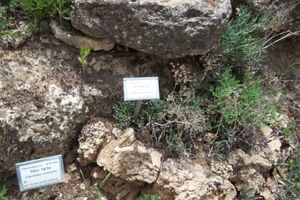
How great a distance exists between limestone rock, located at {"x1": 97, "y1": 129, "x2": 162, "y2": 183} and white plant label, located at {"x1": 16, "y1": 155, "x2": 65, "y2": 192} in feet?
1.49

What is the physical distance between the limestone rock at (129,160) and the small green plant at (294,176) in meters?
1.25

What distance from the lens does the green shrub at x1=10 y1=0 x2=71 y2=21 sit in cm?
287

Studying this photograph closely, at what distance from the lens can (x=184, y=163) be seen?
117 inches

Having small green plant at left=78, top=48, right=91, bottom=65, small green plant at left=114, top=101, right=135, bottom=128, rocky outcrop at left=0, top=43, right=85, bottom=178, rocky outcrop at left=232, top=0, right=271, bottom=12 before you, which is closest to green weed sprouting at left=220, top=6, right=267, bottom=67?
rocky outcrop at left=232, top=0, right=271, bottom=12

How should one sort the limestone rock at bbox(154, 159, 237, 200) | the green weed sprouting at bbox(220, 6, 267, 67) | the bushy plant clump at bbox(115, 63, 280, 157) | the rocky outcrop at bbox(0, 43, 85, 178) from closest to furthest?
the rocky outcrop at bbox(0, 43, 85, 178) < the limestone rock at bbox(154, 159, 237, 200) < the bushy plant clump at bbox(115, 63, 280, 157) < the green weed sprouting at bbox(220, 6, 267, 67)

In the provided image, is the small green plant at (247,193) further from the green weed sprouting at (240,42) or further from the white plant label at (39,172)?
the white plant label at (39,172)

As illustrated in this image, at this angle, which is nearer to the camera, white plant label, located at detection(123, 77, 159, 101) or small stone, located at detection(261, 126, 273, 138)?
white plant label, located at detection(123, 77, 159, 101)

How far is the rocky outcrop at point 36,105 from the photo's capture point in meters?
2.68

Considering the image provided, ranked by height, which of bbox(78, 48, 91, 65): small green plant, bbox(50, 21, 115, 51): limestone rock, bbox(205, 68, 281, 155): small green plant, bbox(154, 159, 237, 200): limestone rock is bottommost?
bbox(154, 159, 237, 200): limestone rock

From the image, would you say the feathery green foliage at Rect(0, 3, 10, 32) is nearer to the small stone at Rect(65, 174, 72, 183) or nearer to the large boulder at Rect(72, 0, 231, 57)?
the large boulder at Rect(72, 0, 231, 57)

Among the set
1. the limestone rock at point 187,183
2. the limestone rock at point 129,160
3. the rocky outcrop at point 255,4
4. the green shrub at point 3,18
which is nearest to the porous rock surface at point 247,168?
the limestone rock at point 187,183

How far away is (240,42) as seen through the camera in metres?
3.31

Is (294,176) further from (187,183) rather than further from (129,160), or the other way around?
(129,160)

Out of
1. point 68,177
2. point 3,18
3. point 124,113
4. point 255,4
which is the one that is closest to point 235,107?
point 124,113
